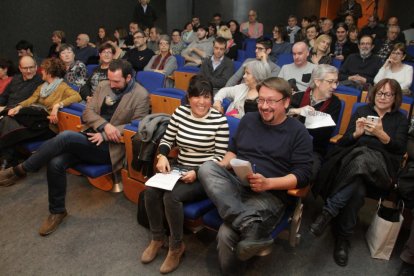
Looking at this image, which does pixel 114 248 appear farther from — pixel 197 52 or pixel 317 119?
pixel 197 52

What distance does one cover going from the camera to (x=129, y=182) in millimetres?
2836

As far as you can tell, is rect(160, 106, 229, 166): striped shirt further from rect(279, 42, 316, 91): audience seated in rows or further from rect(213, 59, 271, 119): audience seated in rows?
rect(279, 42, 316, 91): audience seated in rows

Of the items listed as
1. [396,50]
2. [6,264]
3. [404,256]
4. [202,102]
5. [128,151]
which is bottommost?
[6,264]

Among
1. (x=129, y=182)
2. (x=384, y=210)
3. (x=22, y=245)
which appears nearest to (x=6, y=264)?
(x=22, y=245)

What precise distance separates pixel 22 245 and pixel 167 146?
1205 millimetres

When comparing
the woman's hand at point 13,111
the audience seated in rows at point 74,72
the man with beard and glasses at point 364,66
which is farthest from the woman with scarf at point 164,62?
the man with beard and glasses at point 364,66

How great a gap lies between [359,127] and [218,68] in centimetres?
215

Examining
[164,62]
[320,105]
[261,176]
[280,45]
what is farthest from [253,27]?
[261,176]

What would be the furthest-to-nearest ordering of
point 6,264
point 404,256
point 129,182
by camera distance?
point 129,182, point 6,264, point 404,256

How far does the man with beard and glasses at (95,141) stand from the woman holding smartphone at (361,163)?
1.53 meters

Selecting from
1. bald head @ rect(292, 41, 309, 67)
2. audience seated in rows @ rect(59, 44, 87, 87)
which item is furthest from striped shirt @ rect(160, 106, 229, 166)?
audience seated in rows @ rect(59, 44, 87, 87)

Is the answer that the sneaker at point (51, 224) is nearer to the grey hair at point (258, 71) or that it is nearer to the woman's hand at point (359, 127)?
the grey hair at point (258, 71)

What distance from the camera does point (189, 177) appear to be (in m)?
2.10

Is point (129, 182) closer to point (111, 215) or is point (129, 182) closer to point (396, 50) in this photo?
point (111, 215)
